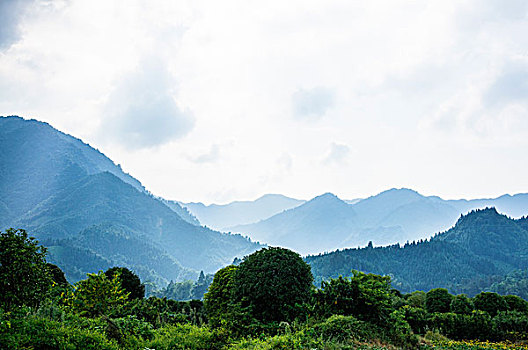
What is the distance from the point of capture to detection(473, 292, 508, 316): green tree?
1948 cm

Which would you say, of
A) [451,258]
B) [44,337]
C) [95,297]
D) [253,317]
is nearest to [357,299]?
[253,317]

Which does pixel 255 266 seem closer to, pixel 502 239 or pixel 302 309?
pixel 302 309

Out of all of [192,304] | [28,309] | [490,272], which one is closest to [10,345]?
[28,309]

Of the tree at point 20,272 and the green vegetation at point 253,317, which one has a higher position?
the tree at point 20,272

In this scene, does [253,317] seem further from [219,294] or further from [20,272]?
[20,272]

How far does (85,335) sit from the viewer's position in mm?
6902

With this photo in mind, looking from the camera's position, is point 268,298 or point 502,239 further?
point 502,239

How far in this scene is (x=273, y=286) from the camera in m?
11.0

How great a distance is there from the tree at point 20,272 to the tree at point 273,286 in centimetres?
537

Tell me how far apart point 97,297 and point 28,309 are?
4.98 m

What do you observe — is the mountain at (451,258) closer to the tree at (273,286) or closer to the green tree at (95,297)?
the tree at (273,286)

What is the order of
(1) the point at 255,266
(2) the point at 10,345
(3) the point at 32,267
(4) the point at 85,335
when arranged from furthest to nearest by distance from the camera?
Result: (1) the point at 255,266 → (3) the point at 32,267 → (4) the point at 85,335 → (2) the point at 10,345

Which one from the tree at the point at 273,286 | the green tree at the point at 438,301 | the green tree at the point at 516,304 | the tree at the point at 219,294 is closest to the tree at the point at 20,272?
the tree at the point at 273,286

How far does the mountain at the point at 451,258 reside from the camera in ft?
375
